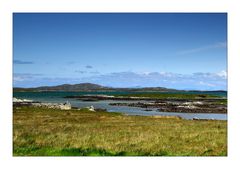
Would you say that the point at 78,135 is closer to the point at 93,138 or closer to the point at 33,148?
the point at 93,138

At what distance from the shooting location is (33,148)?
17.4 meters
